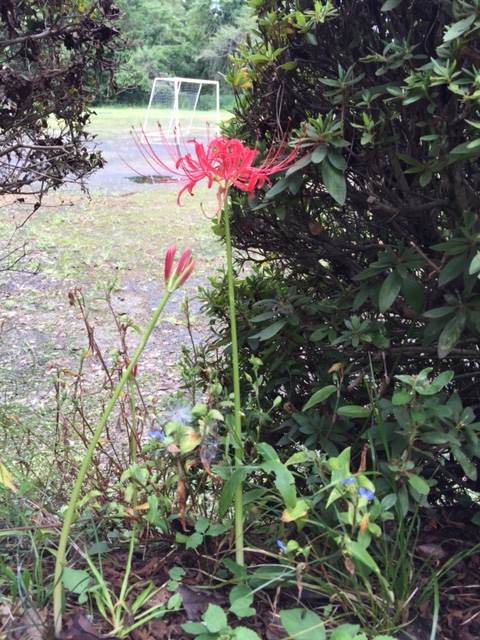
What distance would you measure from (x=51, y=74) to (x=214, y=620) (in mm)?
1976

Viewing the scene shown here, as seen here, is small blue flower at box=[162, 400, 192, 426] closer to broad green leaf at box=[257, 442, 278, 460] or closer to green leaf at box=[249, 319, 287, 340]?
broad green leaf at box=[257, 442, 278, 460]

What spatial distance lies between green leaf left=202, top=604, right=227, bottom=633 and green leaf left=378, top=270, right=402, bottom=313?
0.79 meters

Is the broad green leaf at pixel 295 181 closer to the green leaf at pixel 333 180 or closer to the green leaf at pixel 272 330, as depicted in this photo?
the green leaf at pixel 333 180

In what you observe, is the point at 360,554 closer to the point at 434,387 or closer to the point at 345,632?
the point at 345,632

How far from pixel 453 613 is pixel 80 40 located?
2.31 m

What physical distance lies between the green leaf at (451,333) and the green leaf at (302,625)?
0.63 metres

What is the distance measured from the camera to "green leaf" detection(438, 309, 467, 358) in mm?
1409

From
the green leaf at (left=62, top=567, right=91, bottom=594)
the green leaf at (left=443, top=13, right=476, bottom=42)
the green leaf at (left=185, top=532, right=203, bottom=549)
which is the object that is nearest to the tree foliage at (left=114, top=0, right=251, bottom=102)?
the green leaf at (left=443, top=13, right=476, bottom=42)

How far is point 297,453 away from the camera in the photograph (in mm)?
1607

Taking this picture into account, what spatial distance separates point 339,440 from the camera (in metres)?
1.72

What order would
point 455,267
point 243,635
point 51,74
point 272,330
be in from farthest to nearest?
point 51,74, point 272,330, point 455,267, point 243,635

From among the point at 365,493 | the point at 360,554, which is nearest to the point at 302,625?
the point at 360,554


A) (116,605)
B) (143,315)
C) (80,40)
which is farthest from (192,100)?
(116,605)

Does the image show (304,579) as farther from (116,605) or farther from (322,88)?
(322,88)
